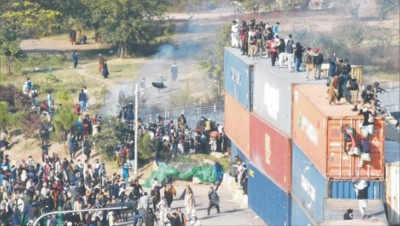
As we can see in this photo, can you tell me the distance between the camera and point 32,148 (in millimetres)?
63969

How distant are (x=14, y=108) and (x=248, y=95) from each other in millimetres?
17751

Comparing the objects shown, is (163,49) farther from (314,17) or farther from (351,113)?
(351,113)

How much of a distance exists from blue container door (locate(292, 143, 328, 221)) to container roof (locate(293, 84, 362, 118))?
1.48 m

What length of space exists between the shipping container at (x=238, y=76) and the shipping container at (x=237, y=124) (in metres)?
0.25

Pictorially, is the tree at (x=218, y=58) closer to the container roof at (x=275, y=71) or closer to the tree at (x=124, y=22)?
the tree at (x=124, y=22)

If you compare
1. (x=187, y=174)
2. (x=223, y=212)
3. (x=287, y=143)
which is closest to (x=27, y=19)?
(x=187, y=174)

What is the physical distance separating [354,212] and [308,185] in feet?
12.3

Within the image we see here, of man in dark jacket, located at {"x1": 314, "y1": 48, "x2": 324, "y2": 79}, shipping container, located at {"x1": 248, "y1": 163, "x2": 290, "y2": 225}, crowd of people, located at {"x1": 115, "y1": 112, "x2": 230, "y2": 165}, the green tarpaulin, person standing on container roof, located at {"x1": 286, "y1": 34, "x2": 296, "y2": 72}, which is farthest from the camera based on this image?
crowd of people, located at {"x1": 115, "y1": 112, "x2": 230, "y2": 165}

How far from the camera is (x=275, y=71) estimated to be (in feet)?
162

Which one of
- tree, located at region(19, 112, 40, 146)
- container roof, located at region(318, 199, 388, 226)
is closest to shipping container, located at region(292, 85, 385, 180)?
container roof, located at region(318, 199, 388, 226)

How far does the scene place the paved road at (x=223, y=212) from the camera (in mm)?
50625

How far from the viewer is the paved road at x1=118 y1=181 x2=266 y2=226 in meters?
50.6

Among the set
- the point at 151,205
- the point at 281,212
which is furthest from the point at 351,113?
the point at 151,205

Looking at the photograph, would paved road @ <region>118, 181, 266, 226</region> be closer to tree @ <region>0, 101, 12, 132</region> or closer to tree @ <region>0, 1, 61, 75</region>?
tree @ <region>0, 101, 12, 132</region>
